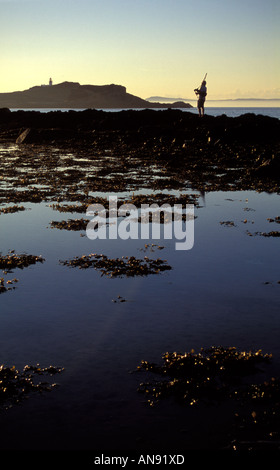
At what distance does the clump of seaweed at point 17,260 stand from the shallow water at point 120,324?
332 millimetres

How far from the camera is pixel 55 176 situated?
3027 centimetres

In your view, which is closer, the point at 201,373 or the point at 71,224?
the point at 201,373

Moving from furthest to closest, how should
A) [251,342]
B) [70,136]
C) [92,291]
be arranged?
[70,136]
[92,291]
[251,342]

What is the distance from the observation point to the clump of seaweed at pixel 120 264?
1221 centimetres

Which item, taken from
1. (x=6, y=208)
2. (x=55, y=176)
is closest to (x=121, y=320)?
(x=6, y=208)

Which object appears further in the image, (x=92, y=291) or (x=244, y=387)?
(x=92, y=291)

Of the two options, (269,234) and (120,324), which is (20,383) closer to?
(120,324)

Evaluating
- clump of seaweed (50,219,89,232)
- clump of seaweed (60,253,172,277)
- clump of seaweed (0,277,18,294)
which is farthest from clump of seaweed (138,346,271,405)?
clump of seaweed (50,219,89,232)

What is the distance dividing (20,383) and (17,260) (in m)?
6.41

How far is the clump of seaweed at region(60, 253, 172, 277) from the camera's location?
12211 mm

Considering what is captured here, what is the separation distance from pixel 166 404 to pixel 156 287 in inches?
189

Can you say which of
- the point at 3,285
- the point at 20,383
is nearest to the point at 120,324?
the point at 20,383

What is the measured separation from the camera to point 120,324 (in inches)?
356
